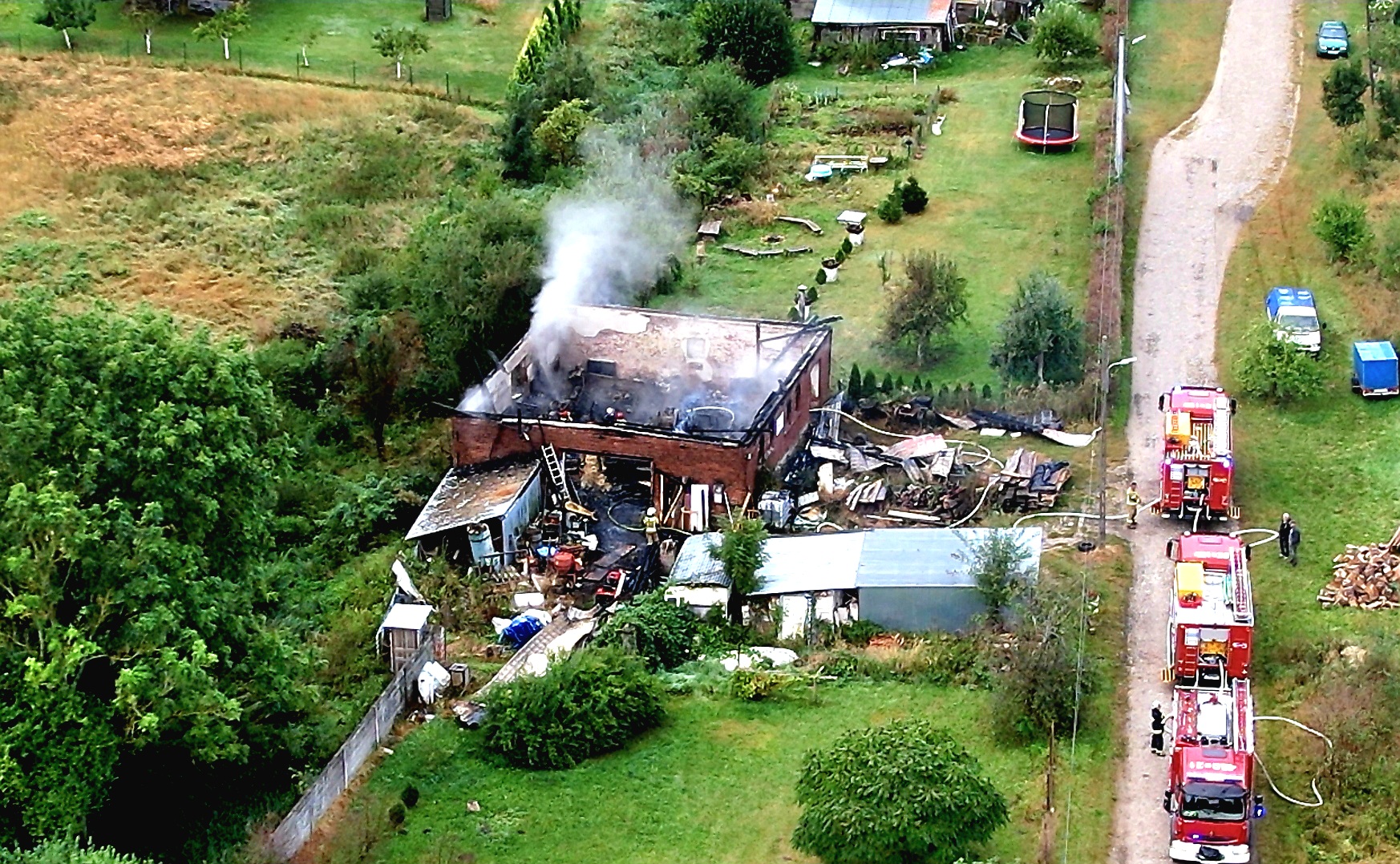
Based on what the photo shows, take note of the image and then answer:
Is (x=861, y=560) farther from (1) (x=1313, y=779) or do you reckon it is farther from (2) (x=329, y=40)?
(2) (x=329, y=40)

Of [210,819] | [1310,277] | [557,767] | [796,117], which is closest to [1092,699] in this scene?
[557,767]

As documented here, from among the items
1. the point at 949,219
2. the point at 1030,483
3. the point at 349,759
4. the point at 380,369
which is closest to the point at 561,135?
the point at 949,219

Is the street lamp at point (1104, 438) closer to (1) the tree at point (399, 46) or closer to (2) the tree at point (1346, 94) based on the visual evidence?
(2) the tree at point (1346, 94)

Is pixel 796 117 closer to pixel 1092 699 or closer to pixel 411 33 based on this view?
pixel 411 33

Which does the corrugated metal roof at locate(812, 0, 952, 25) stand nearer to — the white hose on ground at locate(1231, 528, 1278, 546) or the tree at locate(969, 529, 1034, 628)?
the white hose on ground at locate(1231, 528, 1278, 546)

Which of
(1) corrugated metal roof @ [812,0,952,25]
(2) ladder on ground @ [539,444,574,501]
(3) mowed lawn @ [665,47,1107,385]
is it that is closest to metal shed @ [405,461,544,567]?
(2) ladder on ground @ [539,444,574,501]

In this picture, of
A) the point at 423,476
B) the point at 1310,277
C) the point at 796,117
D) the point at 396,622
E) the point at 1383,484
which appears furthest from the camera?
the point at 796,117
